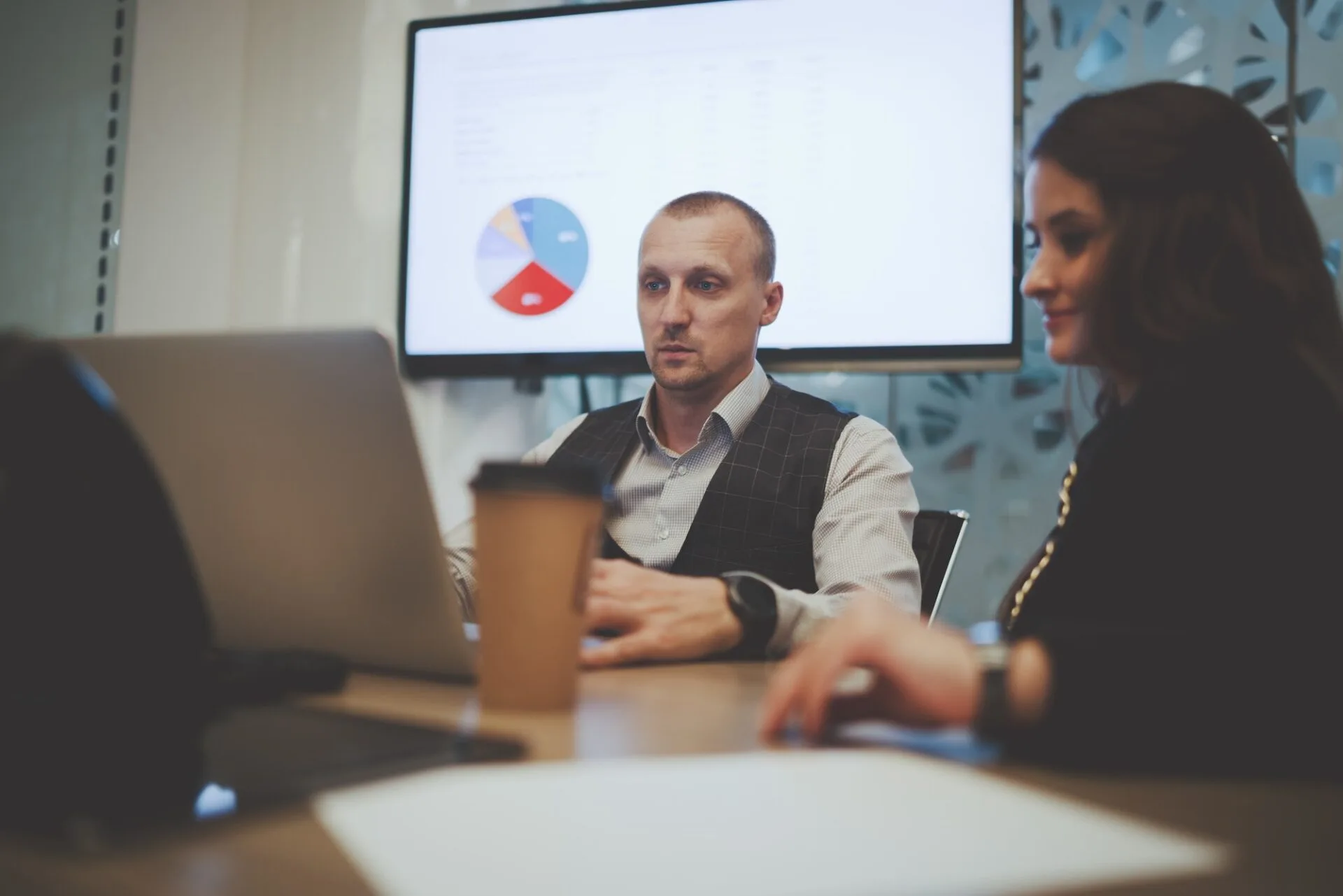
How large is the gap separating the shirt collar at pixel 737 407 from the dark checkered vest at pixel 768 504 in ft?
0.07

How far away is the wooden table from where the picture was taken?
1.09 feet

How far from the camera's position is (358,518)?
2.30 ft

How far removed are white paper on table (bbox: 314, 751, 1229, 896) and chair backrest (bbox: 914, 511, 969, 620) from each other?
3.69 feet

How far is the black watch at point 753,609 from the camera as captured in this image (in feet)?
3.18

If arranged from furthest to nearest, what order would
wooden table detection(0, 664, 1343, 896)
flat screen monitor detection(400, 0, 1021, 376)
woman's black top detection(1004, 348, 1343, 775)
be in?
flat screen monitor detection(400, 0, 1021, 376) → woman's black top detection(1004, 348, 1343, 775) → wooden table detection(0, 664, 1343, 896)

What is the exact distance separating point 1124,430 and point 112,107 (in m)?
2.57

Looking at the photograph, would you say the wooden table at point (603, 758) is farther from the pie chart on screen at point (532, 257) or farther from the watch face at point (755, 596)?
the pie chart on screen at point (532, 257)

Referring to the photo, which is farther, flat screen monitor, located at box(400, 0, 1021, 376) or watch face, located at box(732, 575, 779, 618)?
flat screen monitor, located at box(400, 0, 1021, 376)

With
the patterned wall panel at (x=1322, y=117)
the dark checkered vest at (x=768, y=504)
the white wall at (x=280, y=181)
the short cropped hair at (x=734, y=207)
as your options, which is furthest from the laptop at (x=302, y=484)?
the patterned wall panel at (x=1322, y=117)

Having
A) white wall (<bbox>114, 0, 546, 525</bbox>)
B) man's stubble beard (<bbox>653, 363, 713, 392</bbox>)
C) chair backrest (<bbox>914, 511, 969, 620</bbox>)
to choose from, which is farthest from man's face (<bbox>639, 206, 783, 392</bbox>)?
white wall (<bbox>114, 0, 546, 525</bbox>)

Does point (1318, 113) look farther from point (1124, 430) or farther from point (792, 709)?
point (792, 709)

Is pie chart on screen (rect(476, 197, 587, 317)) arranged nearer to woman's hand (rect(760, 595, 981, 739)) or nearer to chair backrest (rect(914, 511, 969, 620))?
chair backrest (rect(914, 511, 969, 620))

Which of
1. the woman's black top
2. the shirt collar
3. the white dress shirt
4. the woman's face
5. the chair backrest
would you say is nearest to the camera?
the woman's black top

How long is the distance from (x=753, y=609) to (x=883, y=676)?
16.0 inches
